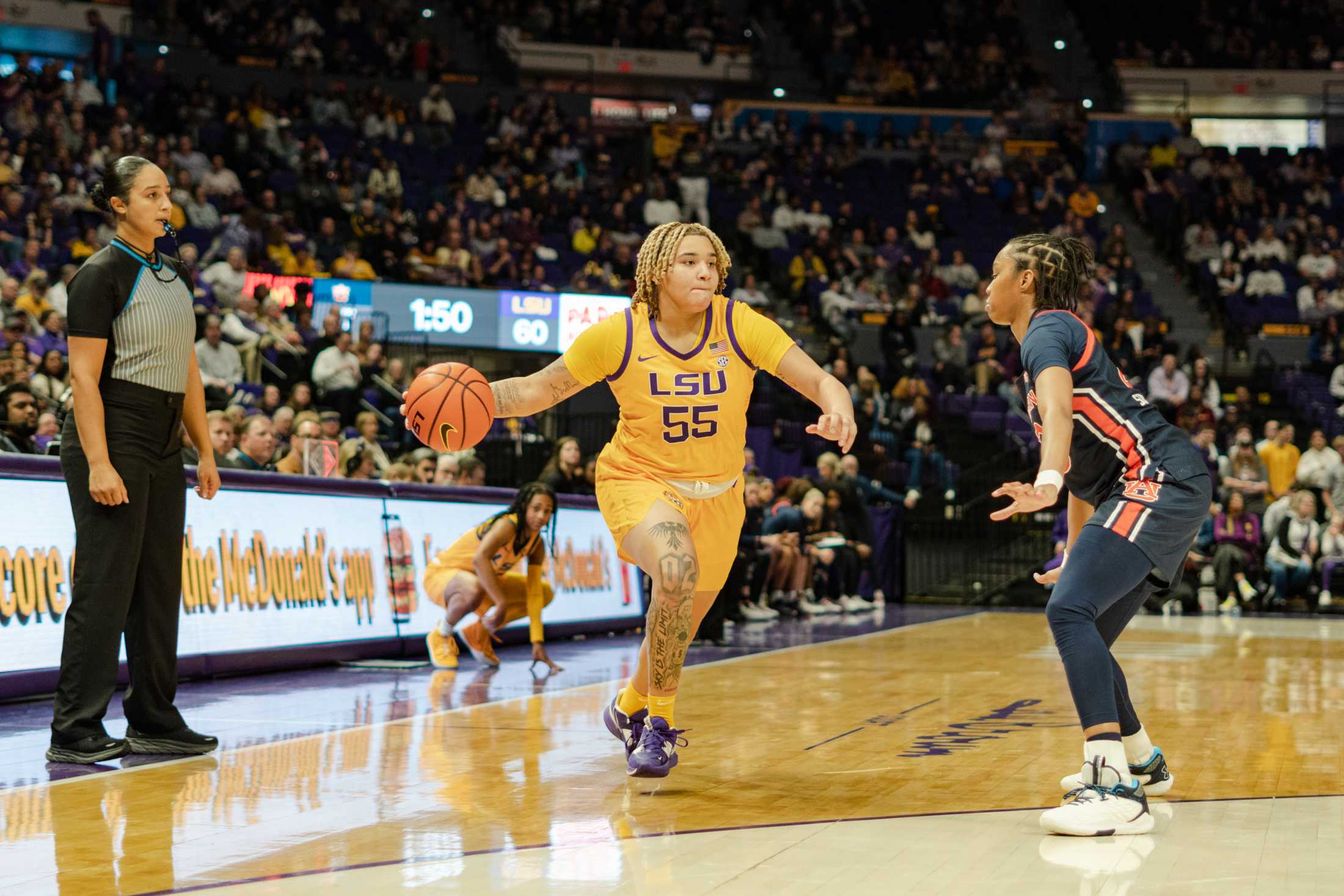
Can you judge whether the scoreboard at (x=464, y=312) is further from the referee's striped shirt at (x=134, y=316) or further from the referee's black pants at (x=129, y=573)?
the referee's black pants at (x=129, y=573)

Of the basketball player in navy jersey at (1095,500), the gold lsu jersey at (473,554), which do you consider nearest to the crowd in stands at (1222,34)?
the gold lsu jersey at (473,554)

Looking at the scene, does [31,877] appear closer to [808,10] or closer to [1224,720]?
[1224,720]

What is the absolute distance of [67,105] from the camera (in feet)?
65.3

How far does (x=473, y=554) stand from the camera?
31.5 ft

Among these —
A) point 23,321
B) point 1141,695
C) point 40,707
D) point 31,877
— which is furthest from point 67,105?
point 31,877

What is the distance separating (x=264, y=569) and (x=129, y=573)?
3043 millimetres

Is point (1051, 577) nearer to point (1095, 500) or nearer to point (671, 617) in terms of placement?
point (1095, 500)

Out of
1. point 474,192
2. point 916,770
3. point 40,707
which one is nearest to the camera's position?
point 916,770

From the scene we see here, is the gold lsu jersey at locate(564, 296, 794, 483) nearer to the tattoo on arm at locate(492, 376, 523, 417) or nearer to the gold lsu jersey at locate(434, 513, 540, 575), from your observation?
the tattoo on arm at locate(492, 376, 523, 417)

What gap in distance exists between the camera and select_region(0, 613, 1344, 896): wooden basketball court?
3709 millimetres

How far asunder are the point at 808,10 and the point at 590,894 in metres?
31.1

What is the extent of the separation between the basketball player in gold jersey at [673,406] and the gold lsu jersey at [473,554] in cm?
381

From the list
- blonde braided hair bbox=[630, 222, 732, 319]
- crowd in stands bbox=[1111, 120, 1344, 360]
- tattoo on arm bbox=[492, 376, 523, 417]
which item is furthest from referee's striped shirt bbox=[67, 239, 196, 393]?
crowd in stands bbox=[1111, 120, 1344, 360]

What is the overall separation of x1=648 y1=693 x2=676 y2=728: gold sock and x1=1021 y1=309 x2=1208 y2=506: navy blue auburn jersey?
1702mm
